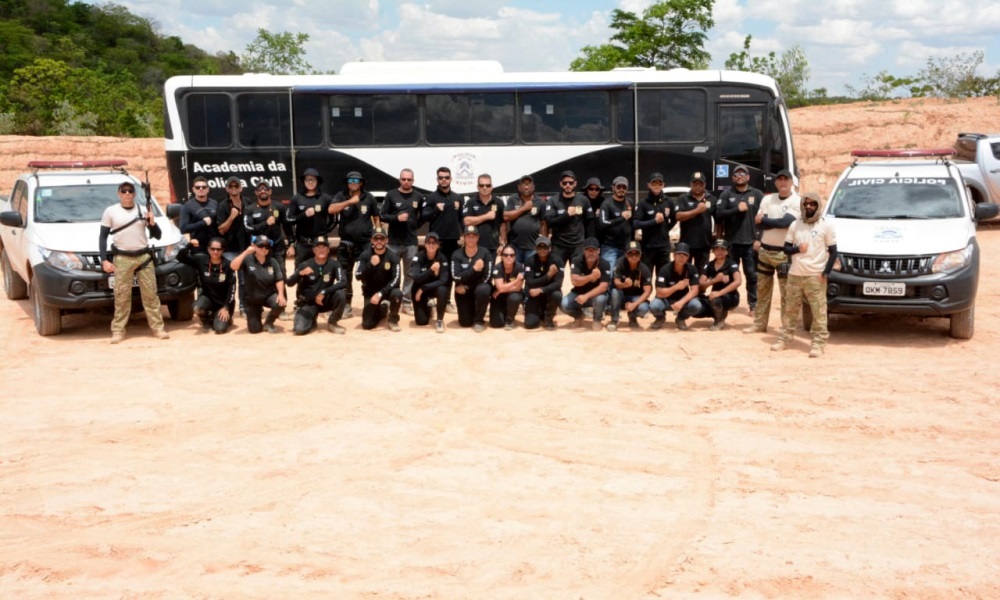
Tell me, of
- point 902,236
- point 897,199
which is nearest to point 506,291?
point 902,236

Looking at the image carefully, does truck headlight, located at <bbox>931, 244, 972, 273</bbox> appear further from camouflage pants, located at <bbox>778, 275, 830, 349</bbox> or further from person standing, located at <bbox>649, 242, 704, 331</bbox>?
person standing, located at <bbox>649, 242, 704, 331</bbox>

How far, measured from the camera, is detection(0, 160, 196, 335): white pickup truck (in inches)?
466

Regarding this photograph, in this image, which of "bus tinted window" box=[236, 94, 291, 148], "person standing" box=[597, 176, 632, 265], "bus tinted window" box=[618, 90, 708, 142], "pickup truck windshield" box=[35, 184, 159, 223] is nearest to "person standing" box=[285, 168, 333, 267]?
"pickup truck windshield" box=[35, 184, 159, 223]

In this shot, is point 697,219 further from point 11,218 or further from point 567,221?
point 11,218

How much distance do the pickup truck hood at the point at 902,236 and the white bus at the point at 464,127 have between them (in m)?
6.28

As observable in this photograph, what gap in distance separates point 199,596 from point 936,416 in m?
6.04

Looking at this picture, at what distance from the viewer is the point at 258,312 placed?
1233cm

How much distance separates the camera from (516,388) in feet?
31.8

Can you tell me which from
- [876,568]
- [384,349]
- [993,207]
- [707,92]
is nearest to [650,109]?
[707,92]

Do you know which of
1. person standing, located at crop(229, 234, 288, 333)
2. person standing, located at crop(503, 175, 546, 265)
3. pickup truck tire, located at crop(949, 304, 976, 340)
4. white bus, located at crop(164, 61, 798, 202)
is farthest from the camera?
white bus, located at crop(164, 61, 798, 202)

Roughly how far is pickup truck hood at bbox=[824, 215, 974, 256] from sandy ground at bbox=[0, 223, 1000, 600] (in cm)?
102

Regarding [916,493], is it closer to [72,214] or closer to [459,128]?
[72,214]

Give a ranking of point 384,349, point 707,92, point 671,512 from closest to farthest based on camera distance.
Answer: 1. point 671,512
2. point 384,349
3. point 707,92

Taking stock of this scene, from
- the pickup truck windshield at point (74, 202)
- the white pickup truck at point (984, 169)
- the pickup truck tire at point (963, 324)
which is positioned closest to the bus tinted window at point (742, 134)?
the white pickup truck at point (984, 169)
